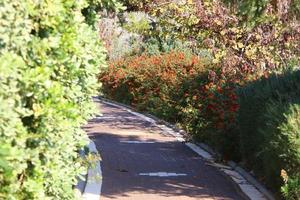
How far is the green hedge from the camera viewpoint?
3.79 meters

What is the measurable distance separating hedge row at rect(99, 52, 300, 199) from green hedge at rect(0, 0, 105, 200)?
350 cm

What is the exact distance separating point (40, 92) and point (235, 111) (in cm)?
878

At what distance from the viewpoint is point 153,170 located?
38.5ft

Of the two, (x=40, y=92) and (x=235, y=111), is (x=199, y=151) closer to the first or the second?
(x=235, y=111)

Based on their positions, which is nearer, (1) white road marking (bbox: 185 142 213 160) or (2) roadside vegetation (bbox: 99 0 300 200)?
(2) roadside vegetation (bbox: 99 0 300 200)

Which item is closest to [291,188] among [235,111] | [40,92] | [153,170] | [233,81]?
[153,170]

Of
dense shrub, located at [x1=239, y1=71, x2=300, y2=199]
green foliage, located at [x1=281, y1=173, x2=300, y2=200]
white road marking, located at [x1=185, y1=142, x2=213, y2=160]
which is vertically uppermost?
dense shrub, located at [x1=239, y1=71, x2=300, y2=199]

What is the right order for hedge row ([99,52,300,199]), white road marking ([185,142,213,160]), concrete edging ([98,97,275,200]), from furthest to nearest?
white road marking ([185,142,213,160]) < concrete edging ([98,97,275,200]) < hedge row ([99,52,300,199])

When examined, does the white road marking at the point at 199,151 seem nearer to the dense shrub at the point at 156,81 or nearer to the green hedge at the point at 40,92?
the dense shrub at the point at 156,81

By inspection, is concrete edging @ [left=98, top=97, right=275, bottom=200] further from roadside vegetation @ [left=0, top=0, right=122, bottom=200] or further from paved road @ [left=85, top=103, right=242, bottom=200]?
roadside vegetation @ [left=0, top=0, right=122, bottom=200]

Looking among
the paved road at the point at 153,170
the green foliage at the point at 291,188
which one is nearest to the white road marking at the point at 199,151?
the paved road at the point at 153,170

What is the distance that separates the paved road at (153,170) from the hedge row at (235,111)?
2.16 ft

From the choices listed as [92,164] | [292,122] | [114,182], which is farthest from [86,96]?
[114,182]

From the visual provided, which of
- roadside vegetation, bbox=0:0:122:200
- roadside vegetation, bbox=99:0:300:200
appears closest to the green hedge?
roadside vegetation, bbox=0:0:122:200
